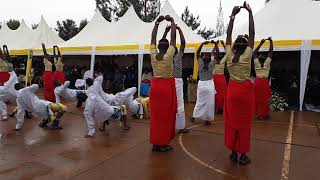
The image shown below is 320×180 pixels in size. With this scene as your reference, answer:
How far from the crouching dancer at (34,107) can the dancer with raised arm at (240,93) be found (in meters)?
3.92

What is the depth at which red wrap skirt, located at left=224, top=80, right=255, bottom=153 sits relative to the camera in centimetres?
506

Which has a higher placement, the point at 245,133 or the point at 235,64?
the point at 235,64

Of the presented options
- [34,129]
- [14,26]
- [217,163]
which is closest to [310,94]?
[217,163]

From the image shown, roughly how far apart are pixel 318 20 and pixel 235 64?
8156 mm

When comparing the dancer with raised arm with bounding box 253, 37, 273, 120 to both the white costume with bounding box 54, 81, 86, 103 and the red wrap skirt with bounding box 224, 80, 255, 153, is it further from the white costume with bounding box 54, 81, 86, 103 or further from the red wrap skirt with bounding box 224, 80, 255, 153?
the white costume with bounding box 54, 81, 86, 103

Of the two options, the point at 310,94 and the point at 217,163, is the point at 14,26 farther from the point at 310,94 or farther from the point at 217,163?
the point at 217,163

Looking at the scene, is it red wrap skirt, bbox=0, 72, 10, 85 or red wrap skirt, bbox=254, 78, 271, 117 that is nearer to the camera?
red wrap skirt, bbox=254, 78, 271, 117

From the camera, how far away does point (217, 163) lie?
17.1 feet

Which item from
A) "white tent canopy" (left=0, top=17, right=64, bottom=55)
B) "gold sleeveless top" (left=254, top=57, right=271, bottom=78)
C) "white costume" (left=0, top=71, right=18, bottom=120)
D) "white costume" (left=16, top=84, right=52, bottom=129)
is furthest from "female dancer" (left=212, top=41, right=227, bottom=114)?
"white tent canopy" (left=0, top=17, right=64, bottom=55)

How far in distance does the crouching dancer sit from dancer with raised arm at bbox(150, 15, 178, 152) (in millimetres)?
2724

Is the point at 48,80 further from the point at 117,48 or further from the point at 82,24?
the point at 82,24

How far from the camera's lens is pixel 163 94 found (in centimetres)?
558

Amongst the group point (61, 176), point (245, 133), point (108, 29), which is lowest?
point (61, 176)

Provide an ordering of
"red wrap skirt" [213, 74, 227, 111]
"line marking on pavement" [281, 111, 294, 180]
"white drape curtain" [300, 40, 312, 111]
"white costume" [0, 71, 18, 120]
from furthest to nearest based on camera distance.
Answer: "white drape curtain" [300, 40, 312, 111]
"red wrap skirt" [213, 74, 227, 111]
"white costume" [0, 71, 18, 120]
"line marking on pavement" [281, 111, 294, 180]
